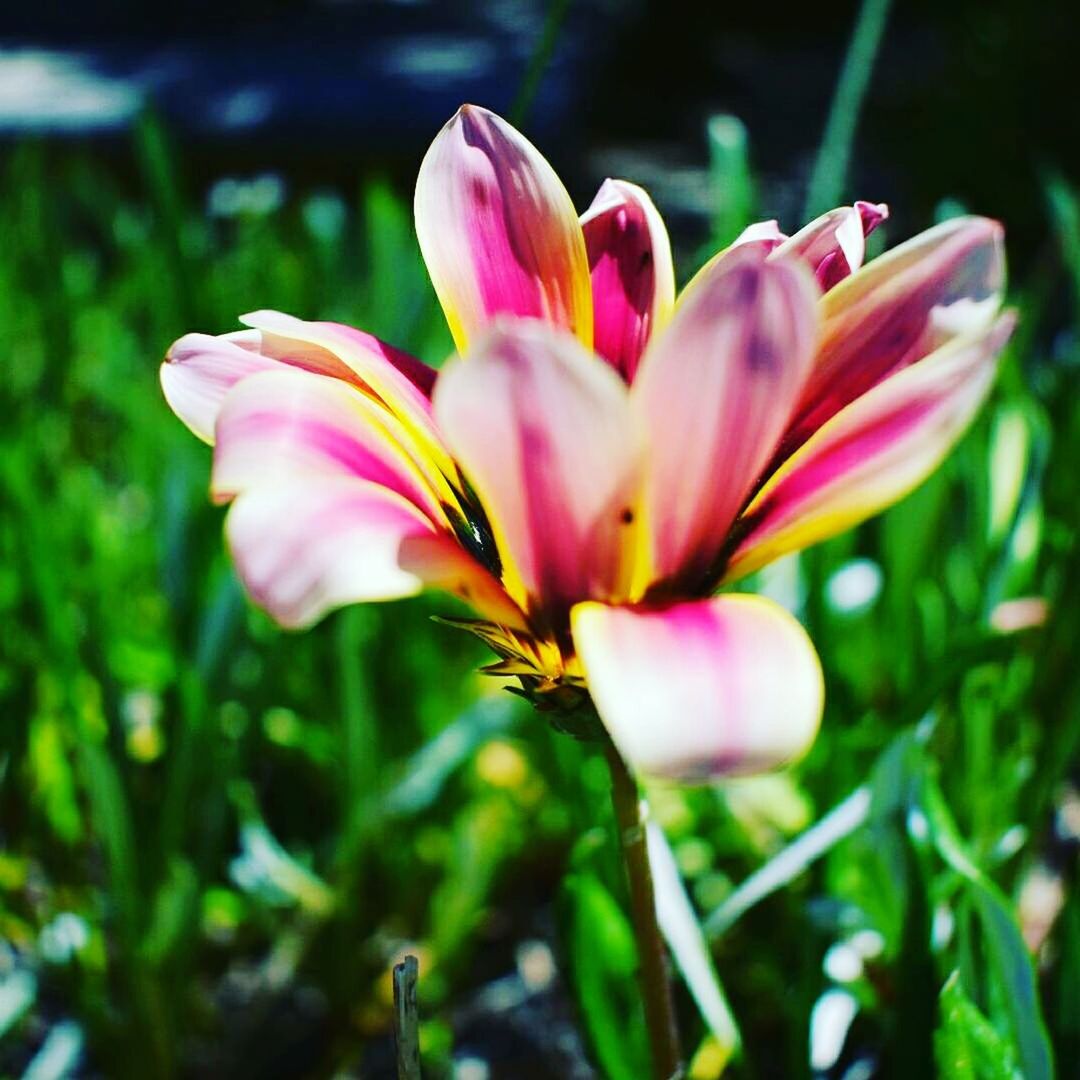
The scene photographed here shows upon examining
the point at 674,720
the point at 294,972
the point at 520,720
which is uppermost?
the point at 674,720

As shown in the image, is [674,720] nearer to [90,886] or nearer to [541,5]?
[90,886]

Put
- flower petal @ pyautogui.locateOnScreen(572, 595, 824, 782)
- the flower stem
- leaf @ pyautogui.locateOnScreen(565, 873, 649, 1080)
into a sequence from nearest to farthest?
flower petal @ pyautogui.locateOnScreen(572, 595, 824, 782) → the flower stem → leaf @ pyautogui.locateOnScreen(565, 873, 649, 1080)

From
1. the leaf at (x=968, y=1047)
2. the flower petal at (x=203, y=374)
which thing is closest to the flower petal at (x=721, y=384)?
the flower petal at (x=203, y=374)

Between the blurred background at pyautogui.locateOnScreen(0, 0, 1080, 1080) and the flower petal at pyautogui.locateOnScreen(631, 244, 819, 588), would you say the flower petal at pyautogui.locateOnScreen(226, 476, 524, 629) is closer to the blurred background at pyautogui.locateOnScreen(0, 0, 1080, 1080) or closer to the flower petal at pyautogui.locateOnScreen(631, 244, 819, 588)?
the flower petal at pyautogui.locateOnScreen(631, 244, 819, 588)

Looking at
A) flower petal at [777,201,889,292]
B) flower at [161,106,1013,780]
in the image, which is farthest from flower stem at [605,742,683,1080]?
flower petal at [777,201,889,292]

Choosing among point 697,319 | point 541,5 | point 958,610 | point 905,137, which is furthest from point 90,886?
point 541,5

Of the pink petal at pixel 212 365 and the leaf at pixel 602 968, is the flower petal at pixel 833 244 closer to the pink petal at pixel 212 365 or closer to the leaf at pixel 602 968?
the pink petal at pixel 212 365
